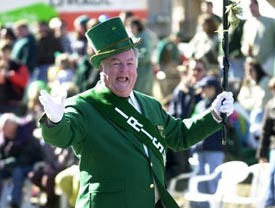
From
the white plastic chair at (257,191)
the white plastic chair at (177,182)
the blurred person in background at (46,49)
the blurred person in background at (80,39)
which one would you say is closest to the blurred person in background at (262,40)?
the white plastic chair at (177,182)

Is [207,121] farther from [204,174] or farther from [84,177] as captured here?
[204,174]

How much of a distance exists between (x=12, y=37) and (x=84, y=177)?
352 inches

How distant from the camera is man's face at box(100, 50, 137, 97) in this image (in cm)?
611

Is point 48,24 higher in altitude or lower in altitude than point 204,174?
higher

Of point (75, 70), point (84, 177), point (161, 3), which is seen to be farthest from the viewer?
point (161, 3)

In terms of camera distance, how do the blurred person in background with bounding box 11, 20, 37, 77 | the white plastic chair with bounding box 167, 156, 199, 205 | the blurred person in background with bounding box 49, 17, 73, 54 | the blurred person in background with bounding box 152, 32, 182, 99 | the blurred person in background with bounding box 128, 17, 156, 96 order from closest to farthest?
the white plastic chair with bounding box 167, 156, 199, 205
the blurred person in background with bounding box 128, 17, 156, 96
the blurred person in background with bounding box 152, 32, 182, 99
the blurred person in background with bounding box 11, 20, 37, 77
the blurred person in background with bounding box 49, 17, 73, 54

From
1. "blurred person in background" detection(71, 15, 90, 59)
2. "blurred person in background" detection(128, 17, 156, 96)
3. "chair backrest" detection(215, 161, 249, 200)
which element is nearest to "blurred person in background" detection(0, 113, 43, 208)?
"blurred person in background" detection(128, 17, 156, 96)

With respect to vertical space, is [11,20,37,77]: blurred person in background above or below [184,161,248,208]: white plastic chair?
above

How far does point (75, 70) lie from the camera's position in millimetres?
13312

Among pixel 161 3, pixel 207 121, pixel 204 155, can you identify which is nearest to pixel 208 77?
pixel 204 155

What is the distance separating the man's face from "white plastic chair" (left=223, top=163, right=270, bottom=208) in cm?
356

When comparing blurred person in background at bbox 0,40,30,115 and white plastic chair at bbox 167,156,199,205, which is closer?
white plastic chair at bbox 167,156,199,205

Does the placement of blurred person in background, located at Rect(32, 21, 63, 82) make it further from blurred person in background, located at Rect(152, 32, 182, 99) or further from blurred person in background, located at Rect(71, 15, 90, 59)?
blurred person in background, located at Rect(152, 32, 182, 99)

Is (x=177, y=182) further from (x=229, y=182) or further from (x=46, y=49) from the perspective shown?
(x=46, y=49)
